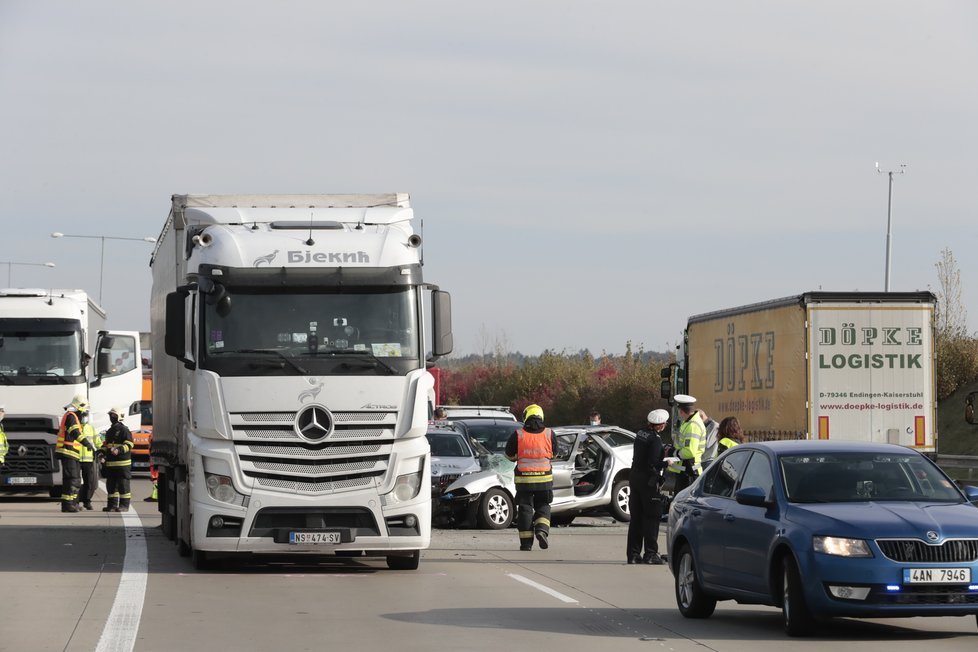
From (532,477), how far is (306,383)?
16.6ft

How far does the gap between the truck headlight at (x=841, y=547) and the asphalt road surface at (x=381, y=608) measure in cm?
65

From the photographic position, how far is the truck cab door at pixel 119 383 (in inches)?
1335

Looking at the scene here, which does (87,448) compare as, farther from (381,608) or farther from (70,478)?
(381,608)

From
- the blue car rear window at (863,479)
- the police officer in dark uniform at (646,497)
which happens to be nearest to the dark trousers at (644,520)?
the police officer in dark uniform at (646,497)

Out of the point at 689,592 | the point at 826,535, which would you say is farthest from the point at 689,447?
the point at 826,535

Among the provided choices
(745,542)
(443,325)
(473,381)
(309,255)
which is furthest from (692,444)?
(473,381)

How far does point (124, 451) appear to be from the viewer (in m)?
27.3

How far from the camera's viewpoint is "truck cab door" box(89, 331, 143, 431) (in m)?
33.9

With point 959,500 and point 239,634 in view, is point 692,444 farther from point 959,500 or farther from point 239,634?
point 239,634

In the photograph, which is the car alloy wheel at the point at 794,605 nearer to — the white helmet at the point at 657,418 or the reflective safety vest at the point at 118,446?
the white helmet at the point at 657,418

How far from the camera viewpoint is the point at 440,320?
52.7 ft

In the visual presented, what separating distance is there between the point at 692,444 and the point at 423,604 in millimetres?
6357

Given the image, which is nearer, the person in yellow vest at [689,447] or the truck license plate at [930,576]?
the truck license plate at [930,576]

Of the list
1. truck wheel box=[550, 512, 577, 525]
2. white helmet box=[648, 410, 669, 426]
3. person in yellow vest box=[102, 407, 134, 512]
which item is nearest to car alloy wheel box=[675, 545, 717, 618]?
white helmet box=[648, 410, 669, 426]
